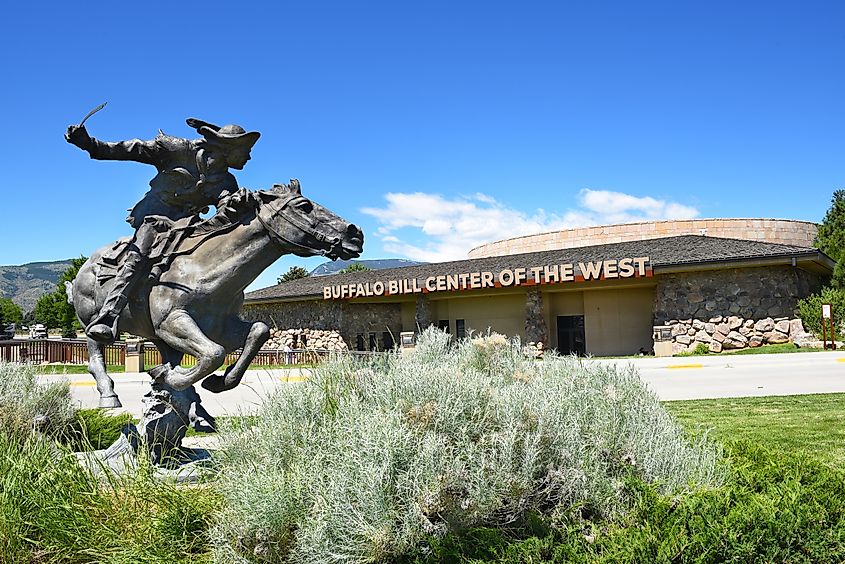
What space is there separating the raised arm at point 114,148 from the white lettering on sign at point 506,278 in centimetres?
1937

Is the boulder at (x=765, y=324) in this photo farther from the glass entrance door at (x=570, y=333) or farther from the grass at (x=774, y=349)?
the glass entrance door at (x=570, y=333)

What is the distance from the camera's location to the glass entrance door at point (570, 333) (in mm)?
28688

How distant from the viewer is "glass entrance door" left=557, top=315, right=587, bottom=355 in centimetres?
2869

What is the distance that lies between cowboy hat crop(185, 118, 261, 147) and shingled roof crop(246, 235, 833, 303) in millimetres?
19356

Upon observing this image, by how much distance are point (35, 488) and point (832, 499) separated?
15.9 feet

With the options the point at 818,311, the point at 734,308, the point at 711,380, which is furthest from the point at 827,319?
the point at 711,380

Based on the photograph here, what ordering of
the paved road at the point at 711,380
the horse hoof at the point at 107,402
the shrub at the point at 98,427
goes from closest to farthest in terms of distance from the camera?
the shrub at the point at 98,427, the horse hoof at the point at 107,402, the paved road at the point at 711,380

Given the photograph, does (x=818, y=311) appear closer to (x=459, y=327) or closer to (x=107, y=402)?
(x=459, y=327)

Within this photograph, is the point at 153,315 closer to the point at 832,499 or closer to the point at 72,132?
the point at 72,132

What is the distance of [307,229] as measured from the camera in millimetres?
5641

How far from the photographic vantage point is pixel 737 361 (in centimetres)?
1895

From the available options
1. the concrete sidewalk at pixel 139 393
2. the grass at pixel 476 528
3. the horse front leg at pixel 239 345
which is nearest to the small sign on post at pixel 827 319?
the concrete sidewalk at pixel 139 393

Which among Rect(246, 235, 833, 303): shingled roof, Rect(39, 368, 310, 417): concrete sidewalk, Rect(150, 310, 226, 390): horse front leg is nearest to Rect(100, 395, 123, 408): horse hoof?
Rect(39, 368, 310, 417): concrete sidewalk

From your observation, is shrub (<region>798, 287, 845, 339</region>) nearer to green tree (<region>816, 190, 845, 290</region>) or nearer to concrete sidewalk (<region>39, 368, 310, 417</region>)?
green tree (<region>816, 190, 845, 290</region>)
